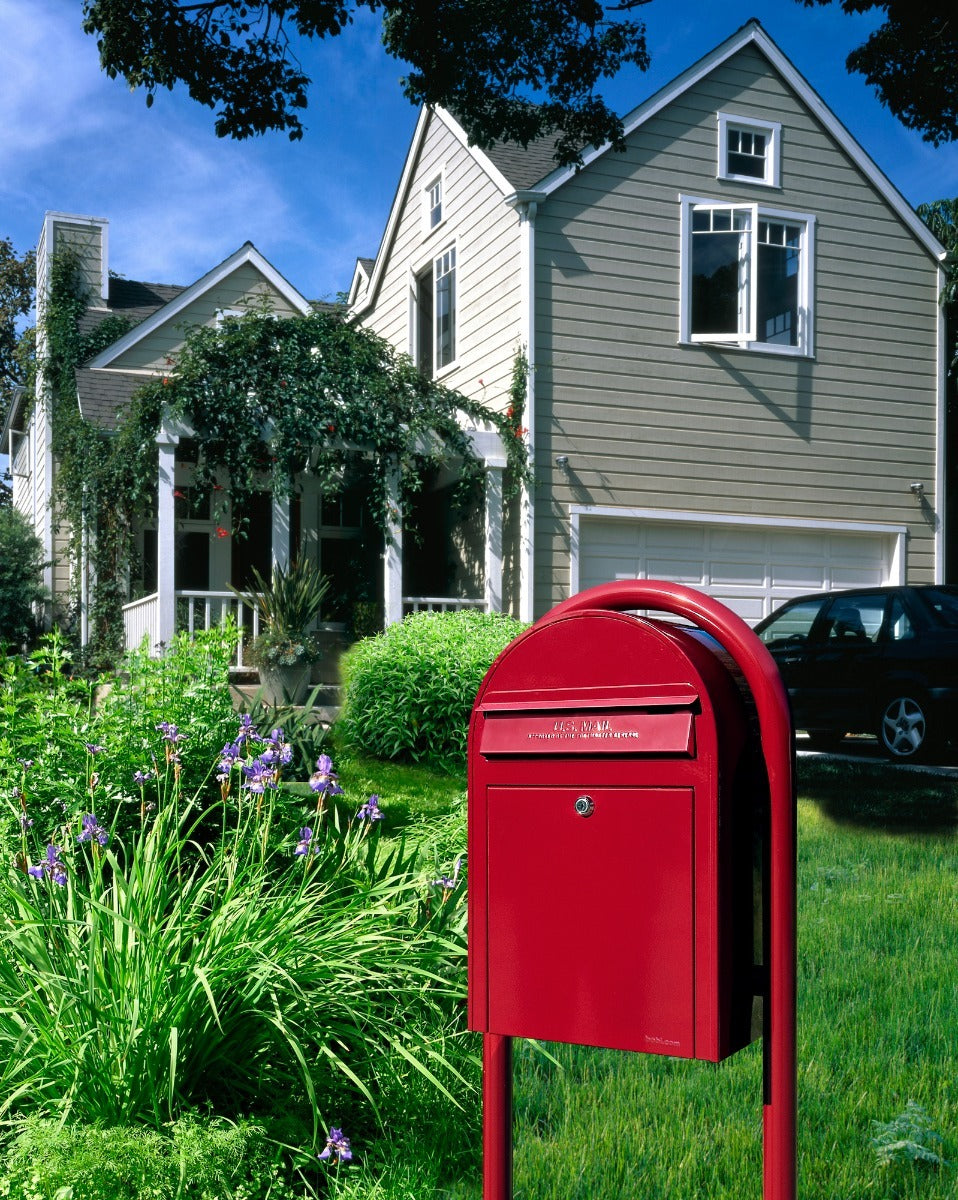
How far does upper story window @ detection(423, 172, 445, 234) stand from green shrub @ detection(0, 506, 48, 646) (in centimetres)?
707

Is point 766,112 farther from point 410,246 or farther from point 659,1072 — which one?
point 659,1072

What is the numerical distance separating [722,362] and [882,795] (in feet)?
21.3

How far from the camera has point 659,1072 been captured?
3.48 metres

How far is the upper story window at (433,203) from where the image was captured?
15.1 meters

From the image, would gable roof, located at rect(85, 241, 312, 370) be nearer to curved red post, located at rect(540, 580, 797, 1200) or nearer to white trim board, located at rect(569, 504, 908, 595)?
white trim board, located at rect(569, 504, 908, 595)

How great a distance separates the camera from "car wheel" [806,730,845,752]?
10.7 m

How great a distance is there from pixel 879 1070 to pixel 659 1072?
2.13 ft

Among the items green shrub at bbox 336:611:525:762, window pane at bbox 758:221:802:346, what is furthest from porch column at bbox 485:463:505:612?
window pane at bbox 758:221:802:346

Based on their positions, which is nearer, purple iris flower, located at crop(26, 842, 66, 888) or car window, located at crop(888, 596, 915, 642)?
purple iris flower, located at crop(26, 842, 66, 888)

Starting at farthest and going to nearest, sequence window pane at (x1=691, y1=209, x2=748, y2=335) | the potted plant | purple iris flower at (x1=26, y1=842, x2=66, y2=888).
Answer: window pane at (x1=691, y1=209, x2=748, y2=335) < the potted plant < purple iris flower at (x1=26, y1=842, x2=66, y2=888)

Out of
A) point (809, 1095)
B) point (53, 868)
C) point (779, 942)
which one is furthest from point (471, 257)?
point (779, 942)

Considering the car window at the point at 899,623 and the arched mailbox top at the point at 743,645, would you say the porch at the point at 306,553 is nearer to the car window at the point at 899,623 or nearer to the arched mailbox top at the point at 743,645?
the car window at the point at 899,623

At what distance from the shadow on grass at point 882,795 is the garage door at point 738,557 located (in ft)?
13.1

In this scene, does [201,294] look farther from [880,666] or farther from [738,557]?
[880,666]
